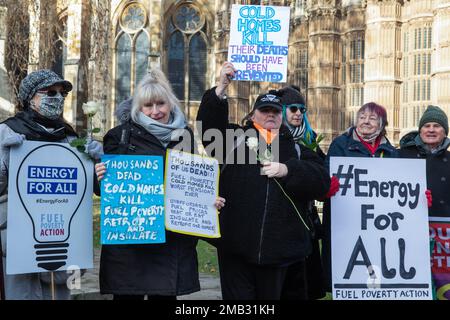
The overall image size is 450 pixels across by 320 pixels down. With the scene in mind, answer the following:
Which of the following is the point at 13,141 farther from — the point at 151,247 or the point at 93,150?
the point at 151,247

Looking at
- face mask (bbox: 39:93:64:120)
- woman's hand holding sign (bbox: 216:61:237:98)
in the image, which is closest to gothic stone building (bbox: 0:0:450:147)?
woman's hand holding sign (bbox: 216:61:237:98)

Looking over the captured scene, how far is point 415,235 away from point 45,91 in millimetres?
3075

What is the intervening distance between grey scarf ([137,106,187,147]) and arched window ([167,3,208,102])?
98.3ft

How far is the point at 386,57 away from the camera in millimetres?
21484

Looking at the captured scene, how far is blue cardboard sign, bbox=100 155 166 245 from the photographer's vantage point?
4406 mm

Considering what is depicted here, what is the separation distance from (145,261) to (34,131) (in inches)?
45.6

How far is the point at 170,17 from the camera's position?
3456 centimetres

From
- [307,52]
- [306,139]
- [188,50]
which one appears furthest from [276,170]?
[188,50]

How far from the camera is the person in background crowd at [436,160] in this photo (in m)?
5.55

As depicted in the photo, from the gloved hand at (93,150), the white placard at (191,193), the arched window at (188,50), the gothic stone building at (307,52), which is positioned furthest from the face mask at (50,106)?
the arched window at (188,50)

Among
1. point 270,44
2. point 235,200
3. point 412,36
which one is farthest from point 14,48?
point 235,200

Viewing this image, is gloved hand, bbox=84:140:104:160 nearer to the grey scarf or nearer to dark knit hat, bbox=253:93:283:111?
the grey scarf

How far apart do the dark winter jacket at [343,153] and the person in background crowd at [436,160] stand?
0.65 feet

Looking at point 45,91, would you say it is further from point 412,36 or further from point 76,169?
point 412,36
